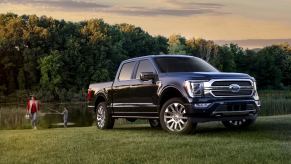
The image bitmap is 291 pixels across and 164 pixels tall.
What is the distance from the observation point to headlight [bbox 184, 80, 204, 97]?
12.8 metres

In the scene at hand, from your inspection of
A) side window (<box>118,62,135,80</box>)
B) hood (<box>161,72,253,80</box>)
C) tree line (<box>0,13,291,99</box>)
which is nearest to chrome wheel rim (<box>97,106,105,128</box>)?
side window (<box>118,62,135,80</box>)

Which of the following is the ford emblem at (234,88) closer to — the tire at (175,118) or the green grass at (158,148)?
the green grass at (158,148)

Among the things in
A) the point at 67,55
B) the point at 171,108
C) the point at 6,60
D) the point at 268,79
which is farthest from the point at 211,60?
the point at 171,108

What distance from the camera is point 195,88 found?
12.8 metres

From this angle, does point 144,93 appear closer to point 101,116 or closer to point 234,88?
point 234,88

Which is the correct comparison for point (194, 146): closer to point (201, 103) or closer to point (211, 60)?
point (201, 103)

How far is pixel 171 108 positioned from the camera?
13445 millimetres

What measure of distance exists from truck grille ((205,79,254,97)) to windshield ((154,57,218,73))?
4.27 ft

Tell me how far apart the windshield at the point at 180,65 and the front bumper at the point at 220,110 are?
62.6 inches

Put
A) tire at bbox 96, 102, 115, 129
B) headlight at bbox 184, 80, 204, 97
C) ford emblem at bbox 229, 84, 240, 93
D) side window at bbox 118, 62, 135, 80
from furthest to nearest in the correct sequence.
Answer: tire at bbox 96, 102, 115, 129, side window at bbox 118, 62, 135, 80, ford emblem at bbox 229, 84, 240, 93, headlight at bbox 184, 80, 204, 97

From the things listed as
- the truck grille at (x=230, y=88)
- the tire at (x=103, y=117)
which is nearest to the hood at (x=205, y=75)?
the truck grille at (x=230, y=88)

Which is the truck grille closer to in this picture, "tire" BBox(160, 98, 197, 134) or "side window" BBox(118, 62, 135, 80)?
"tire" BBox(160, 98, 197, 134)

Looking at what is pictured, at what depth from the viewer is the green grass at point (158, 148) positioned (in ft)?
31.7

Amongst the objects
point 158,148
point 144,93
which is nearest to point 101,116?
point 144,93
